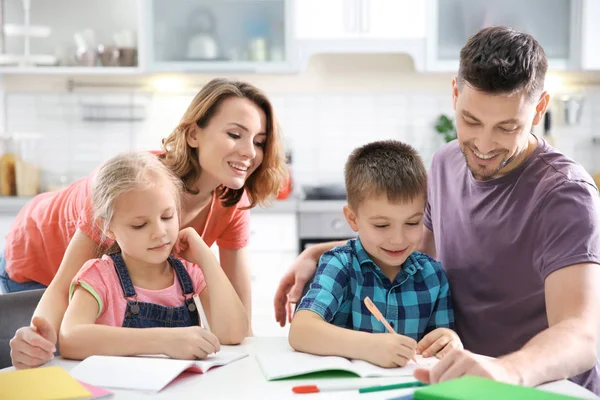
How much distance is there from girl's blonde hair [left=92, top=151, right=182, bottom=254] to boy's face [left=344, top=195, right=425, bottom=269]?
438 mm

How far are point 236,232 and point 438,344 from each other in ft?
3.17

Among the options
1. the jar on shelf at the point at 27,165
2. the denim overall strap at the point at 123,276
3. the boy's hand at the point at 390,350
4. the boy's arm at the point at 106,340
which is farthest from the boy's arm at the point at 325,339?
the jar on shelf at the point at 27,165

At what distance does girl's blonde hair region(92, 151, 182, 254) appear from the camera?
5.28 feet

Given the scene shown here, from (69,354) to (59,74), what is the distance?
297 cm

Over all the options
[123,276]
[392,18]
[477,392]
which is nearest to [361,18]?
[392,18]

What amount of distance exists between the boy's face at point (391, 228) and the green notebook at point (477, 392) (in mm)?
585

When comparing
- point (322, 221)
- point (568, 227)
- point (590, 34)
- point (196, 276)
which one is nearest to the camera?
point (568, 227)

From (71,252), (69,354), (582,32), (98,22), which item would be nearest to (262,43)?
(98,22)

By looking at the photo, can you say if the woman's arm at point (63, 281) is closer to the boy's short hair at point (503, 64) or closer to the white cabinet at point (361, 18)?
the boy's short hair at point (503, 64)

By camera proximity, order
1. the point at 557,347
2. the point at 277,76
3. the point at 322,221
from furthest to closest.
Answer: the point at 277,76 → the point at 322,221 → the point at 557,347

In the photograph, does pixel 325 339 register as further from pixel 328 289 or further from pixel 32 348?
pixel 32 348

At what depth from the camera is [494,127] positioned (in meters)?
1.52

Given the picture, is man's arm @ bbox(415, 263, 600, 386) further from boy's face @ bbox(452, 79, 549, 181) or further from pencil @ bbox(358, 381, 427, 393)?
boy's face @ bbox(452, 79, 549, 181)

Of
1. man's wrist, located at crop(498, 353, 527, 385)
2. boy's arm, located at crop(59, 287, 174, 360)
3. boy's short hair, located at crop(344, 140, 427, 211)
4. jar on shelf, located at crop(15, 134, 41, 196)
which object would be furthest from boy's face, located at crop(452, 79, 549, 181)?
jar on shelf, located at crop(15, 134, 41, 196)
